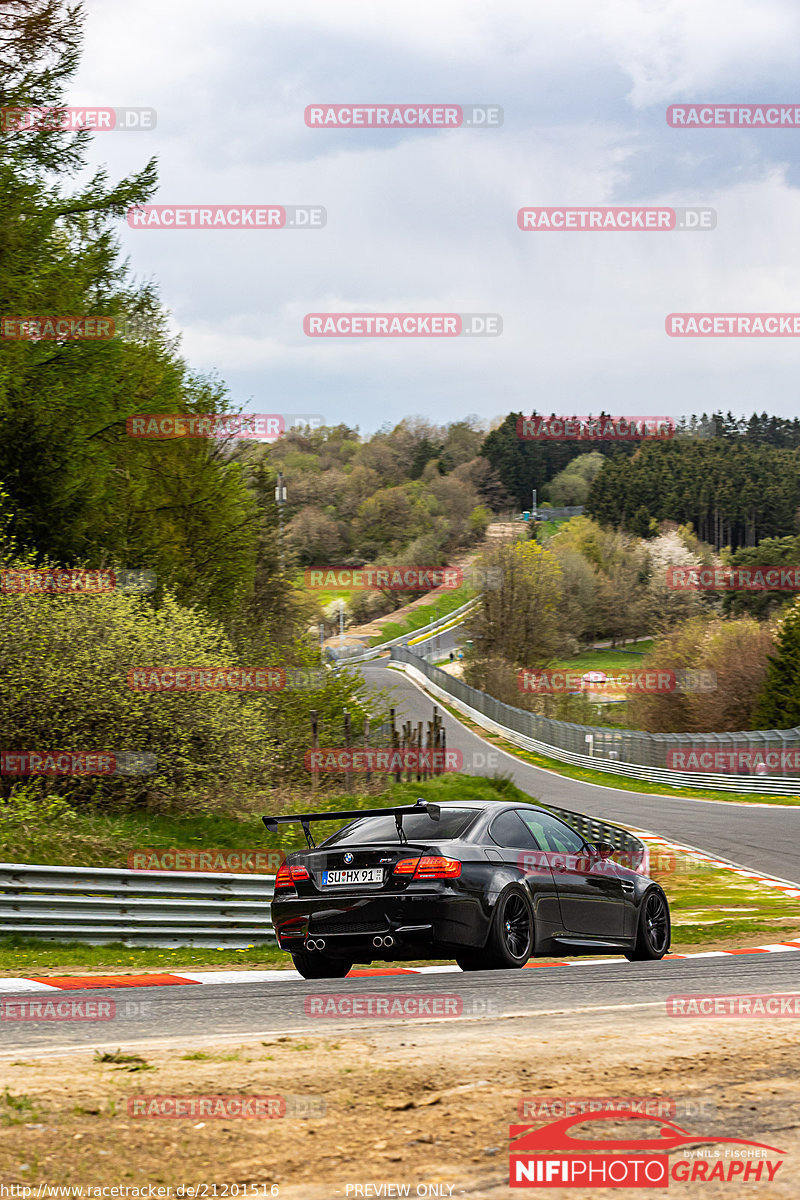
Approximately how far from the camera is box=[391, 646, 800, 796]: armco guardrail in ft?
150

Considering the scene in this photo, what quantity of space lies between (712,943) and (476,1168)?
10.2 metres

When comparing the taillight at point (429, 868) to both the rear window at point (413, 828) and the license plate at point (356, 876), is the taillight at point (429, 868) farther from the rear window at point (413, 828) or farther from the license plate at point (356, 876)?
the rear window at point (413, 828)

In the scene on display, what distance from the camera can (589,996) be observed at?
8195 mm

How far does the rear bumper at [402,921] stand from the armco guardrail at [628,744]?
36453 millimetres

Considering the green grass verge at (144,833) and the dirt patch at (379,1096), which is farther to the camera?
the green grass verge at (144,833)

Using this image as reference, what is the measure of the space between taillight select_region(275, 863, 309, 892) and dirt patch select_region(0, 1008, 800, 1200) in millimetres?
2440

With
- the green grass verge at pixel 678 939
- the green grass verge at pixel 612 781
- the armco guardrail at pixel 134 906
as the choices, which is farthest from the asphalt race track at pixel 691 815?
the armco guardrail at pixel 134 906

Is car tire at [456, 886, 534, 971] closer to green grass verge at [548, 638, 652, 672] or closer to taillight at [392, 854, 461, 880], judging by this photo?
taillight at [392, 854, 461, 880]

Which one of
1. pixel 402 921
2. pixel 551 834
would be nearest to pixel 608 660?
pixel 551 834

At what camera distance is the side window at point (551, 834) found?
9.92 meters

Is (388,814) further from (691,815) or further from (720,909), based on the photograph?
(691,815)

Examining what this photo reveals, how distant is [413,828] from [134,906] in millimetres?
4151

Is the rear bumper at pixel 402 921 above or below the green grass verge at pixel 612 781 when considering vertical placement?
above

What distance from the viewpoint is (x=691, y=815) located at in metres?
36.5
